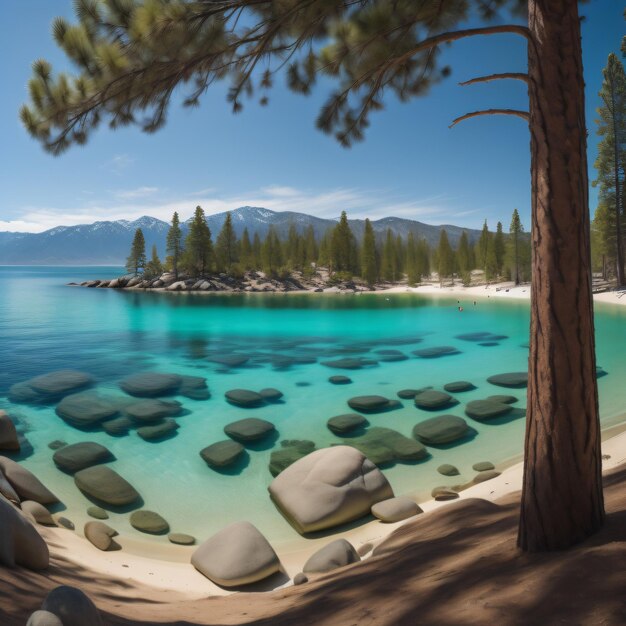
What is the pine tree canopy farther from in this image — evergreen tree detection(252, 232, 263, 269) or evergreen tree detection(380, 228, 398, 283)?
evergreen tree detection(380, 228, 398, 283)

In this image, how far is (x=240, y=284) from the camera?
71250mm

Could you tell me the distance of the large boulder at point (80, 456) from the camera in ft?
27.7

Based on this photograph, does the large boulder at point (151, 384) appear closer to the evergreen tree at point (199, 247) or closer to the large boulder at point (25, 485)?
the large boulder at point (25, 485)

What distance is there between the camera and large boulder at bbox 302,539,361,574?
490 centimetres

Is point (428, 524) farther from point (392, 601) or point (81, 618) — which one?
point (81, 618)

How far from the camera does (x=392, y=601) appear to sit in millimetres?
2789

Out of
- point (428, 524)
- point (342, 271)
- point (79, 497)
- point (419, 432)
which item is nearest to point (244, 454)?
point (79, 497)

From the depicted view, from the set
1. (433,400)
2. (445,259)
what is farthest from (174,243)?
(433,400)

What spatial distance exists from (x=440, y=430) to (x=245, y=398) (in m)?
6.15

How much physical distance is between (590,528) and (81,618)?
3.34m

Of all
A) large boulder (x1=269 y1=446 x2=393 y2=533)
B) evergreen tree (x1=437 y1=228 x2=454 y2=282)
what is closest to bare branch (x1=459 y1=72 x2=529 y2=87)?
large boulder (x1=269 y1=446 x2=393 y2=533)

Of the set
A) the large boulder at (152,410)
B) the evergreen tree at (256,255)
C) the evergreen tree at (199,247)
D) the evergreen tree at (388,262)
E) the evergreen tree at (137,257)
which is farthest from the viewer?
the evergreen tree at (388,262)

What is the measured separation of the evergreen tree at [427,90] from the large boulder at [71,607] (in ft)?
9.64

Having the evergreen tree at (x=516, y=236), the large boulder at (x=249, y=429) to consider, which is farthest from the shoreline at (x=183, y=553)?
the evergreen tree at (x=516, y=236)
